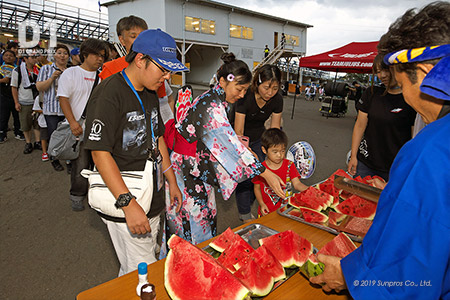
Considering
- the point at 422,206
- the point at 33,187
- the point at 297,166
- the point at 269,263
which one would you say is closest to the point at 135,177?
the point at 269,263

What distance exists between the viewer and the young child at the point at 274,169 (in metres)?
3.12

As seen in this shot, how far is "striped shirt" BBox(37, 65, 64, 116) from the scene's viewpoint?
522 cm

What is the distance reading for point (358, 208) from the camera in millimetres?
2279

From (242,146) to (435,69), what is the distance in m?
1.50

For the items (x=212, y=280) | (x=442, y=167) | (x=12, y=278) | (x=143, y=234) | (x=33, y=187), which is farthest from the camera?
(x=33, y=187)

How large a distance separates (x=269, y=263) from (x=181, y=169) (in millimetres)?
1257

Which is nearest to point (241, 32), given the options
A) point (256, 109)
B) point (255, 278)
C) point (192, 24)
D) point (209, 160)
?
point (192, 24)

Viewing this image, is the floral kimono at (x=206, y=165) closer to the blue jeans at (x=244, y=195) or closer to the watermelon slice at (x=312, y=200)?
the watermelon slice at (x=312, y=200)

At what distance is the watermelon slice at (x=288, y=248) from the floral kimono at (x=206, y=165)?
0.60 metres

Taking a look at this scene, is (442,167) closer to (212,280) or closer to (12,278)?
(212,280)

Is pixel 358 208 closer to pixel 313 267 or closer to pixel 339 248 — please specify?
pixel 339 248

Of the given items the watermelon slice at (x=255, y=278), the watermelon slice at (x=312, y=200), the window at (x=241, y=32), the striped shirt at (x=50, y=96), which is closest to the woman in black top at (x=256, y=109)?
the watermelon slice at (x=312, y=200)

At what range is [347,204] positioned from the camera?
2340 millimetres

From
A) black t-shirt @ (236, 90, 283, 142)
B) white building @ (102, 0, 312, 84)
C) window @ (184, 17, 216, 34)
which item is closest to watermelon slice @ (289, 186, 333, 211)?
black t-shirt @ (236, 90, 283, 142)
